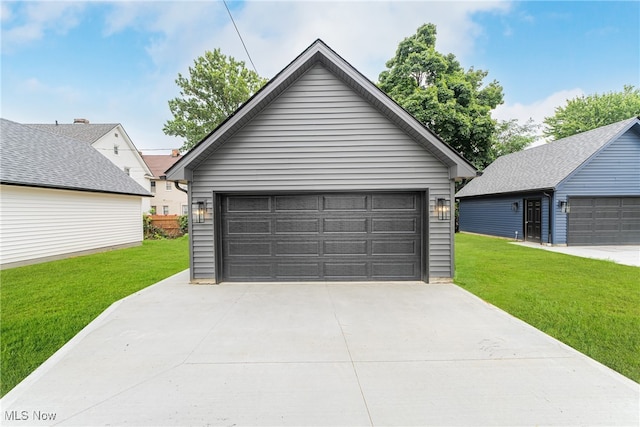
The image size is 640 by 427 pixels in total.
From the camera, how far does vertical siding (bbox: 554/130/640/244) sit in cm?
1199

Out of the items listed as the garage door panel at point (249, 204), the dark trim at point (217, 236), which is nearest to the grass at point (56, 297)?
the dark trim at point (217, 236)

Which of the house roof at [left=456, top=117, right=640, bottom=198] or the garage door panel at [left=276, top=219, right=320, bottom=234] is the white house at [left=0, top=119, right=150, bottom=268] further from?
the house roof at [left=456, top=117, right=640, bottom=198]

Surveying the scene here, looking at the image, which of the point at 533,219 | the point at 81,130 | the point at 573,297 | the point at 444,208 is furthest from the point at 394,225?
the point at 81,130

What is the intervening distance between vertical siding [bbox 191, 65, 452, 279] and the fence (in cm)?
1338

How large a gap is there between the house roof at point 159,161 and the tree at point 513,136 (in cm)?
3446

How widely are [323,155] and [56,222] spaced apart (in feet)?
35.1

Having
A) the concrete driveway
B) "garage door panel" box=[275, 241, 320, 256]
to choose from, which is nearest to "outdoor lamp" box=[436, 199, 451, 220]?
the concrete driveway

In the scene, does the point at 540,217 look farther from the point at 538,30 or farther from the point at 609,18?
the point at 609,18

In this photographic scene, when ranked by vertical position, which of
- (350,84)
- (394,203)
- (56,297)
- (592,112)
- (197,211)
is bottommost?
(56,297)

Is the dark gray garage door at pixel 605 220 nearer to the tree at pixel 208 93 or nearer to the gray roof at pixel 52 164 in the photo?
the gray roof at pixel 52 164

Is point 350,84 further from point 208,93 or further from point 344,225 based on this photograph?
point 208,93

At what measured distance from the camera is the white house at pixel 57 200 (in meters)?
8.69

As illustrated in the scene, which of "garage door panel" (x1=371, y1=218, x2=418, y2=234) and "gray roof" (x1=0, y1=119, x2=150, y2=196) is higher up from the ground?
"gray roof" (x1=0, y1=119, x2=150, y2=196)

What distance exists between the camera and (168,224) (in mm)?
17781
